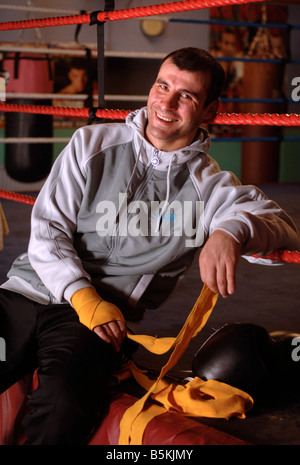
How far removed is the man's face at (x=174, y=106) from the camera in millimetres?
1325

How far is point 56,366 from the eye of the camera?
1.18 metres

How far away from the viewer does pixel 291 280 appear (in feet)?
8.11

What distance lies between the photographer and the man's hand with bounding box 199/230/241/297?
42.9 inches

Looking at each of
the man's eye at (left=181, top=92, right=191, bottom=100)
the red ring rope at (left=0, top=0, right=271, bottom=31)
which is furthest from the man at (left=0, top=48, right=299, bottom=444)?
the red ring rope at (left=0, top=0, right=271, bottom=31)

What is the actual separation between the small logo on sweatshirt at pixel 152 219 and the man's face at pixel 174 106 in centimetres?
15

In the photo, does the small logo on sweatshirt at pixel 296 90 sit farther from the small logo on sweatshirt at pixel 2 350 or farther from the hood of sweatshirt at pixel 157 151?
the small logo on sweatshirt at pixel 2 350

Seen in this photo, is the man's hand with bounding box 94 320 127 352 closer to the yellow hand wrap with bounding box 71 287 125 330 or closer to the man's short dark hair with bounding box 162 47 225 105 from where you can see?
the yellow hand wrap with bounding box 71 287 125 330

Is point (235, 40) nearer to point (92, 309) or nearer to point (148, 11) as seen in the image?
point (148, 11)

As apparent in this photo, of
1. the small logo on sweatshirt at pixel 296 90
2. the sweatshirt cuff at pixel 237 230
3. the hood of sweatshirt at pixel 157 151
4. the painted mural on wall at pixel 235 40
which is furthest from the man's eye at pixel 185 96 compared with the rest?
the small logo on sweatshirt at pixel 296 90

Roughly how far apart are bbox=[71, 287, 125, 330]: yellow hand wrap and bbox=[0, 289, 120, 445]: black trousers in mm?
48

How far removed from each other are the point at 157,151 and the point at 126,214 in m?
0.17

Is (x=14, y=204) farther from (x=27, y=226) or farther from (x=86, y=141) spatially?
(x=86, y=141)

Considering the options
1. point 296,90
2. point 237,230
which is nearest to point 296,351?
point 237,230

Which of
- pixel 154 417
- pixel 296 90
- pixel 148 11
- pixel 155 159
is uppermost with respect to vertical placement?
pixel 148 11
